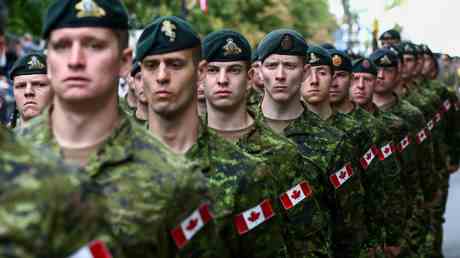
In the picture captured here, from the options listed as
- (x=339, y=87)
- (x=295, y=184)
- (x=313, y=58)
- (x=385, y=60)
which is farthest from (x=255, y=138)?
(x=385, y=60)

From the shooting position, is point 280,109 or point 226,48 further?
point 280,109

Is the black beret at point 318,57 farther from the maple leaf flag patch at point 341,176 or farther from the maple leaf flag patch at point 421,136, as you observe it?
the maple leaf flag patch at point 421,136

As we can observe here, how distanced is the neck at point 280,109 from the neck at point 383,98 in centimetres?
466

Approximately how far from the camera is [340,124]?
9.31 meters

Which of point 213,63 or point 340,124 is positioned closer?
point 213,63

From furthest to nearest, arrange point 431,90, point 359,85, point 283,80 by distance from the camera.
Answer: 1. point 431,90
2. point 359,85
3. point 283,80

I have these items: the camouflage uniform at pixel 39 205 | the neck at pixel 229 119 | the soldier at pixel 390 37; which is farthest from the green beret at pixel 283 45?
the soldier at pixel 390 37

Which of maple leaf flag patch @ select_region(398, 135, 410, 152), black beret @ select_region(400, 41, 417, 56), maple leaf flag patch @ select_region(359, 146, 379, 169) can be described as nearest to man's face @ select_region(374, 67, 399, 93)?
maple leaf flag patch @ select_region(398, 135, 410, 152)

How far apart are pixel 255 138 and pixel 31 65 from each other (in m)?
2.10

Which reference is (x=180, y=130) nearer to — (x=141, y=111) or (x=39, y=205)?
(x=141, y=111)

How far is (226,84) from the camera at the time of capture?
7.06m

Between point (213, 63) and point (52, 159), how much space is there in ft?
13.4

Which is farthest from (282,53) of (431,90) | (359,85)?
(431,90)

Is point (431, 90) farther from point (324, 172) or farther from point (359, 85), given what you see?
point (324, 172)
